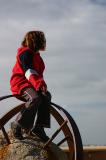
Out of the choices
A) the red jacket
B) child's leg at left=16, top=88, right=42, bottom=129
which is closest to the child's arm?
the red jacket

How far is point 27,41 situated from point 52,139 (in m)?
1.27

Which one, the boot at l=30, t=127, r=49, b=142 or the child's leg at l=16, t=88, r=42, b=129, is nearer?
the child's leg at l=16, t=88, r=42, b=129

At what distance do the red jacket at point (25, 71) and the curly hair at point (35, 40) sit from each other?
0.08m

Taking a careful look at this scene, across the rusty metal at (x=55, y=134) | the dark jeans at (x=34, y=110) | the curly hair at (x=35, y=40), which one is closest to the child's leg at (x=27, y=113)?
the dark jeans at (x=34, y=110)

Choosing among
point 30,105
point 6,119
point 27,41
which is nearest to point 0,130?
point 6,119

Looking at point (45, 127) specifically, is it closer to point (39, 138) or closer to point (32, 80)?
point (39, 138)

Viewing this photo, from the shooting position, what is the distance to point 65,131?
26.2 feet

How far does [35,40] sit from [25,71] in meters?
0.43

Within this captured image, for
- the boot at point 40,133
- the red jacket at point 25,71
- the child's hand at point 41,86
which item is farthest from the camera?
the boot at point 40,133

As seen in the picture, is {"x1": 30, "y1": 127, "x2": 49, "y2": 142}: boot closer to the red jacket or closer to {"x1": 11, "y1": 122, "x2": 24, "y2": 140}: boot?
{"x1": 11, "y1": 122, "x2": 24, "y2": 140}: boot

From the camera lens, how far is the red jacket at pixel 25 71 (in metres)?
7.83

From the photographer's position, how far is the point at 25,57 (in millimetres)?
7945

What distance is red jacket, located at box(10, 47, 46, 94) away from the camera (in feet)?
25.7

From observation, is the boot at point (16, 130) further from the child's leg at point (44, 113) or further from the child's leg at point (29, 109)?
the child's leg at point (44, 113)
